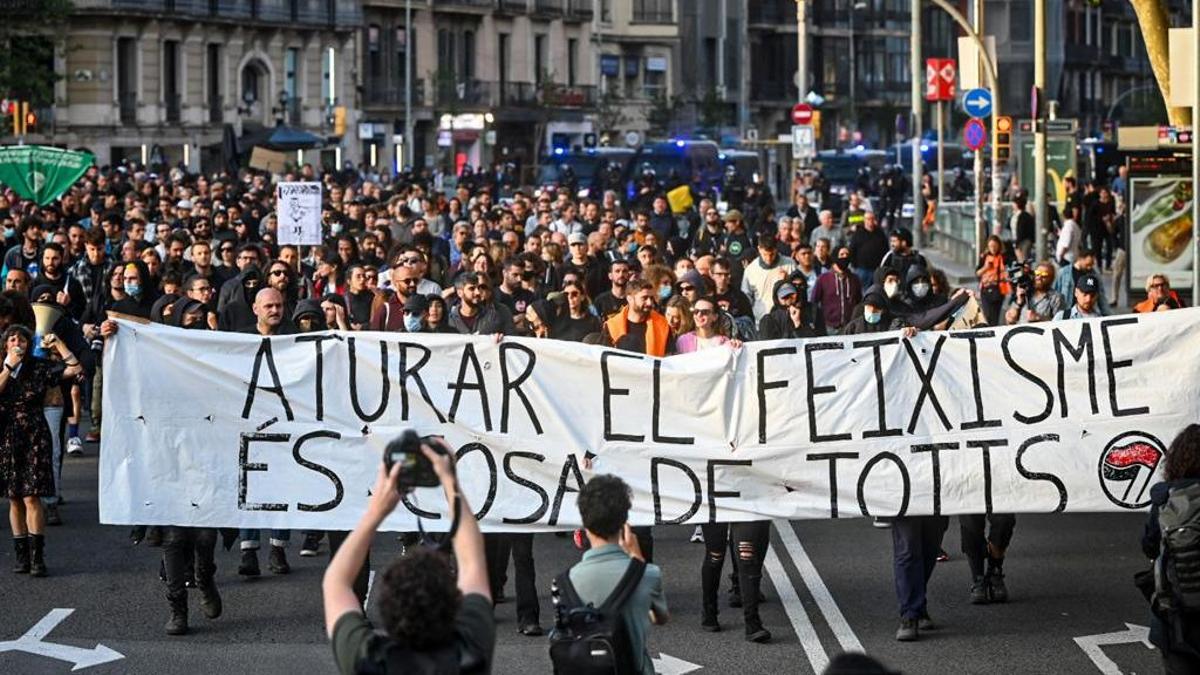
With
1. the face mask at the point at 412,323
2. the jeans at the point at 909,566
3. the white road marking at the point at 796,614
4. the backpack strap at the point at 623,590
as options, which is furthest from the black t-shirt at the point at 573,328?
the backpack strap at the point at 623,590

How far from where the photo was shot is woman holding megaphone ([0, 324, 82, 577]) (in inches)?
539

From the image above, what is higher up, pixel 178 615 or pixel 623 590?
pixel 623 590

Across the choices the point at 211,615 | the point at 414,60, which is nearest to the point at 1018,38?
the point at 414,60

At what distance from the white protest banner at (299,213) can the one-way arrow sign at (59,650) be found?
11.4 m

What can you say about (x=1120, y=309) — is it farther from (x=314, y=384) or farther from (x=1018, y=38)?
(x=1018, y=38)

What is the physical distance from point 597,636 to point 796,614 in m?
4.85

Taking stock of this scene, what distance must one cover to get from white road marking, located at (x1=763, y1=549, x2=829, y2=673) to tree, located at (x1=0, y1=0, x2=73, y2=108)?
145 feet

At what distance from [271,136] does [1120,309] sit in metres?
26.2

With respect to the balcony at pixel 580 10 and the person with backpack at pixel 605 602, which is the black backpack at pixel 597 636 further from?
the balcony at pixel 580 10

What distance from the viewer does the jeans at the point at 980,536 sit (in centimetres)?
1283

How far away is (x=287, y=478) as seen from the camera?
472 inches

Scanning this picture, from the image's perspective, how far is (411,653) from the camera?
6.23 meters

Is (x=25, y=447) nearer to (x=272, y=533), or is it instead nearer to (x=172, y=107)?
(x=272, y=533)

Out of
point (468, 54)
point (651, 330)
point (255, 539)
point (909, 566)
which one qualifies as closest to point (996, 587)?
point (909, 566)
